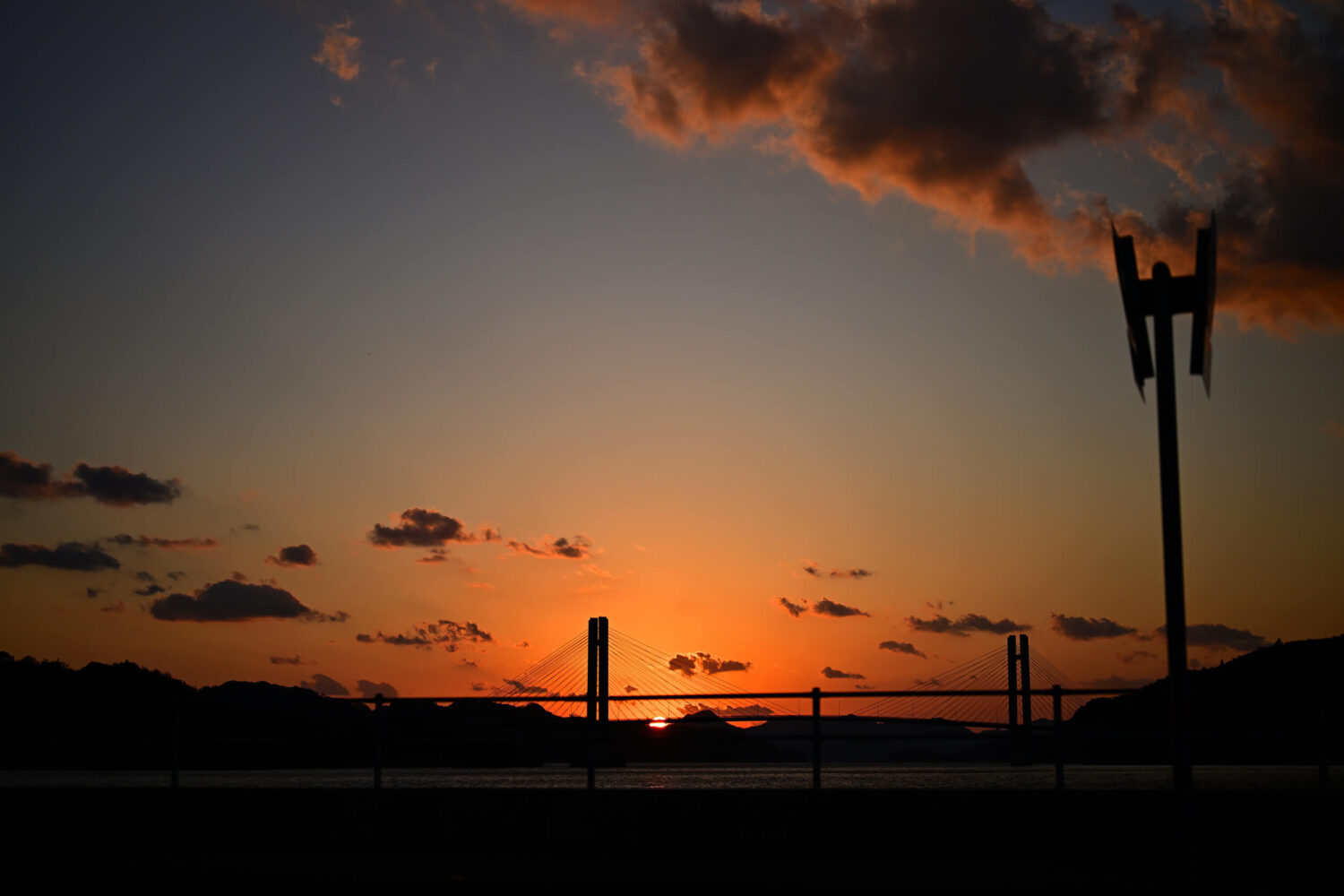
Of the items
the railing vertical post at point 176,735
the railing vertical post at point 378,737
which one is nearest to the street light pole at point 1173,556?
the railing vertical post at point 378,737

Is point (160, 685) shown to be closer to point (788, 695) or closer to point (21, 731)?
point (21, 731)

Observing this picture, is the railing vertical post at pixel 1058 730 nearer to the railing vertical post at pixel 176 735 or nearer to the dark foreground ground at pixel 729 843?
the dark foreground ground at pixel 729 843

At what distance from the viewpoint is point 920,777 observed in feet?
58.6

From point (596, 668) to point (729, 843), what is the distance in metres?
4.64

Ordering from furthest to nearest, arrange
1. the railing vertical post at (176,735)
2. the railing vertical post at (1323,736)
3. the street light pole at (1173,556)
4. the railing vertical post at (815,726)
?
the railing vertical post at (176,735)
the railing vertical post at (815,726)
the railing vertical post at (1323,736)
the street light pole at (1173,556)

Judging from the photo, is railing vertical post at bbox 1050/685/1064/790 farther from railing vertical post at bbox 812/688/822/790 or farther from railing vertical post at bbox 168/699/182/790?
A: railing vertical post at bbox 168/699/182/790

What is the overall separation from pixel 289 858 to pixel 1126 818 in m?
7.56

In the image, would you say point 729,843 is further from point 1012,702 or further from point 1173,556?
point 1012,702

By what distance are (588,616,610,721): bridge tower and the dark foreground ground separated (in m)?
2.23

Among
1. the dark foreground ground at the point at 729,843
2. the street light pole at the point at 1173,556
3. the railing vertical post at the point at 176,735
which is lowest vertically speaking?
the dark foreground ground at the point at 729,843

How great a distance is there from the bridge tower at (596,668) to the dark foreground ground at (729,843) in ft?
7.31

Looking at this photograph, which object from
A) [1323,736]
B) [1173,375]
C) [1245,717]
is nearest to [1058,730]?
[1323,736]

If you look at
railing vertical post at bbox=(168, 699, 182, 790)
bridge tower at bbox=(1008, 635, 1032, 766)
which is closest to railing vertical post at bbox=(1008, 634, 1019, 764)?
bridge tower at bbox=(1008, 635, 1032, 766)

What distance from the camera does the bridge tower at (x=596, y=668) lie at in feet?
44.6
